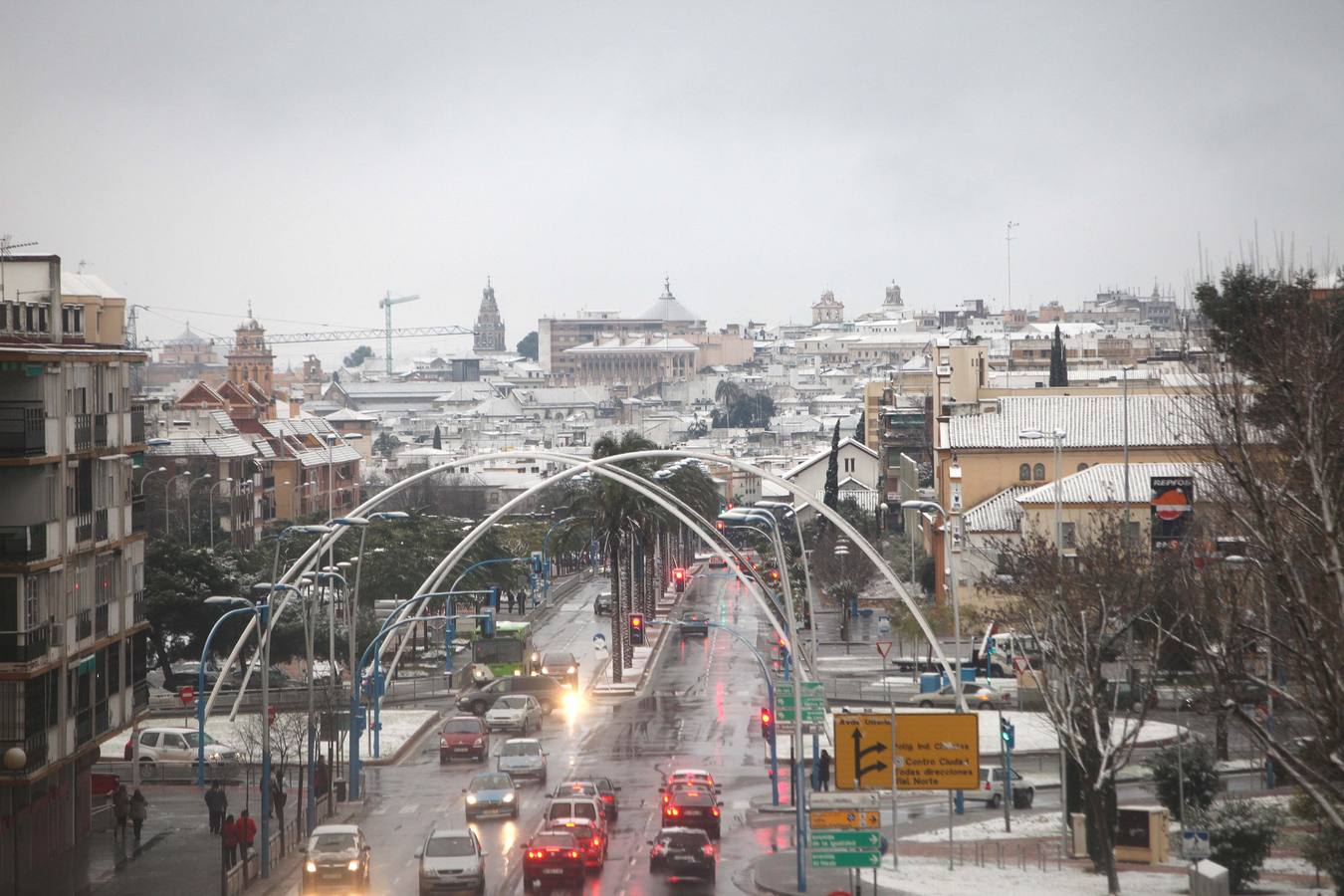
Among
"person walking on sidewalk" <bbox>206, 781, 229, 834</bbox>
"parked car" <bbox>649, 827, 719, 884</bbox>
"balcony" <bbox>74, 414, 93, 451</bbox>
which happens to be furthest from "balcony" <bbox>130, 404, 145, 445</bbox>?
"parked car" <bbox>649, 827, 719, 884</bbox>

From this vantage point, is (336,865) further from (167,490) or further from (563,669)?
(167,490)

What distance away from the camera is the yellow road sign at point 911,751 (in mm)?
34719

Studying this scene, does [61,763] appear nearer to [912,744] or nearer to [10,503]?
[10,503]

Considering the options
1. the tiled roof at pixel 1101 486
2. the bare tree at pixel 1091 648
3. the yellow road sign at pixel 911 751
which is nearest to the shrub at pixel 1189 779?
the bare tree at pixel 1091 648

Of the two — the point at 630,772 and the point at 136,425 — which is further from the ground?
the point at 136,425

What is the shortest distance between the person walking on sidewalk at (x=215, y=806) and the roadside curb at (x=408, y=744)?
11.4 m

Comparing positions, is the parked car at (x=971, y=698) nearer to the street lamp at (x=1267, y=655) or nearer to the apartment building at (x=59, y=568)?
the street lamp at (x=1267, y=655)

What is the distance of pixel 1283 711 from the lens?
51.2m

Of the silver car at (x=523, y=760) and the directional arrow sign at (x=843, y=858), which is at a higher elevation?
the directional arrow sign at (x=843, y=858)

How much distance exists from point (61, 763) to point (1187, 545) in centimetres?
2560

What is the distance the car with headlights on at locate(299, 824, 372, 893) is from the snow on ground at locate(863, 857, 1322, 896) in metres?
9.05

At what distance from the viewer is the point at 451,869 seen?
34656 millimetres

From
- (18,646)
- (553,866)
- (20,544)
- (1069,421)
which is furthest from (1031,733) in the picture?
(1069,421)

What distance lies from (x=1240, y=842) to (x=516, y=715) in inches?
1170
